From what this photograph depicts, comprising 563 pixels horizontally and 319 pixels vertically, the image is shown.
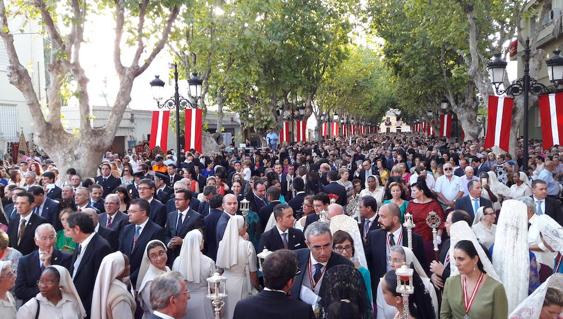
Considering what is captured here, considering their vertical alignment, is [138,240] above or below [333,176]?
below

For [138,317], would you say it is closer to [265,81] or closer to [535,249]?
[535,249]

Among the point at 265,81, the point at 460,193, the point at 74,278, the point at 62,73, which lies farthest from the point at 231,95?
the point at 74,278

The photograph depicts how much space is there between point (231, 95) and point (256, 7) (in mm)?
10352

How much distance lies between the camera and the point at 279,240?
6.70 meters

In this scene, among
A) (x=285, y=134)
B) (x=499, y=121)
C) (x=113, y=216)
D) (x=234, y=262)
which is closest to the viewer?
(x=234, y=262)

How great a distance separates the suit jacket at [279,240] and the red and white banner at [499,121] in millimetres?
8198

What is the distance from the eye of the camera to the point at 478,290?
15.1ft

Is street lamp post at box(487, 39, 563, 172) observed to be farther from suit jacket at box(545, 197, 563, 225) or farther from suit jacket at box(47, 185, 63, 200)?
suit jacket at box(47, 185, 63, 200)

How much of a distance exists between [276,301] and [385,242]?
2.72 m

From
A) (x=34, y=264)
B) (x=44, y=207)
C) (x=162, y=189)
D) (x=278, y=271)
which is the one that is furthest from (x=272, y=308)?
(x=162, y=189)

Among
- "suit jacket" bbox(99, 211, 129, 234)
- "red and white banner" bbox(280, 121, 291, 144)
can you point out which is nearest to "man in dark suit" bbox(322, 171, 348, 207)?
"suit jacket" bbox(99, 211, 129, 234)

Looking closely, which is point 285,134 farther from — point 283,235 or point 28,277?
point 28,277

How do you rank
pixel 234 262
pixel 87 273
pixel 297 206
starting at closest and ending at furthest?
pixel 87 273 < pixel 234 262 < pixel 297 206

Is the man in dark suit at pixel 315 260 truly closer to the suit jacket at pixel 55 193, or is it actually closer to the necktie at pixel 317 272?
the necktie at pixel 317 272
